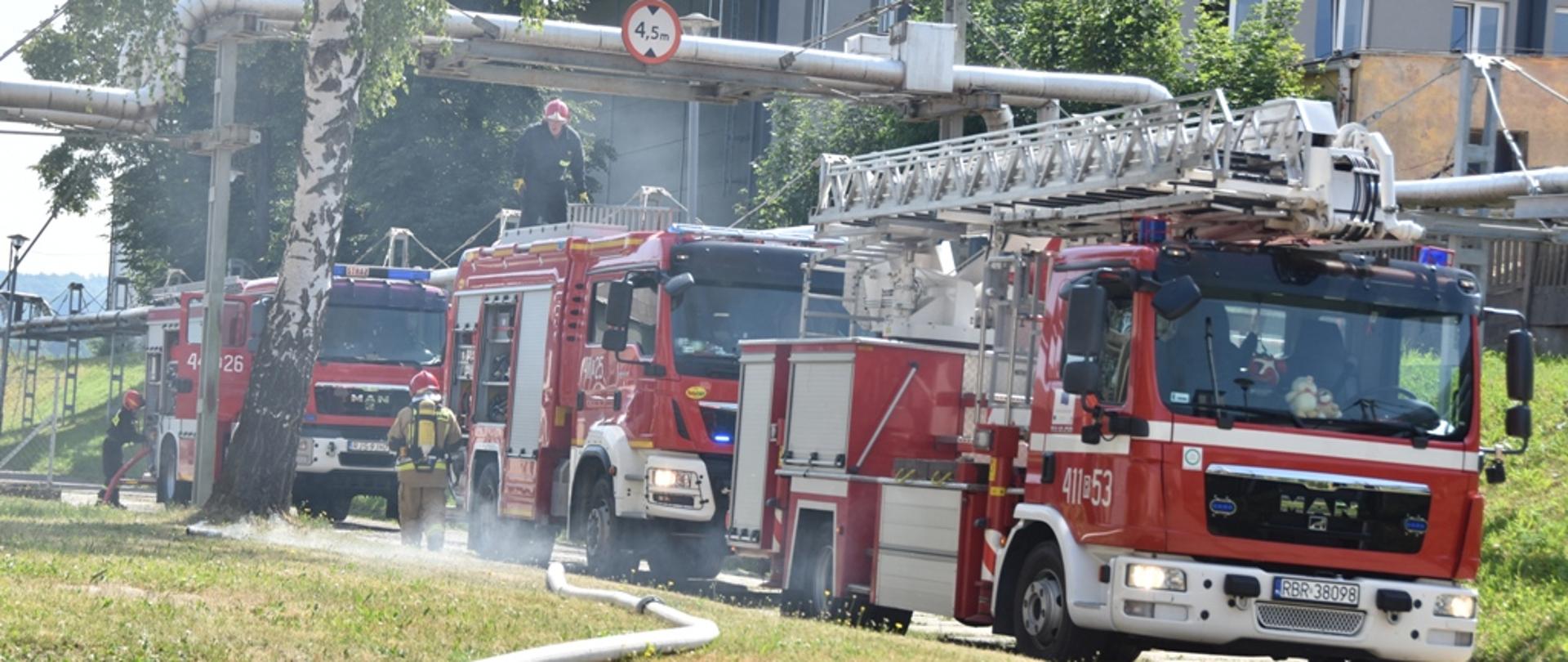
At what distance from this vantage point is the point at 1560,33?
44.5 metres

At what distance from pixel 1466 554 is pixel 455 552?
1213cm

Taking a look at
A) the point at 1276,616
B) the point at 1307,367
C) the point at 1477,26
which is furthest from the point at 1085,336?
the point at 1477,26

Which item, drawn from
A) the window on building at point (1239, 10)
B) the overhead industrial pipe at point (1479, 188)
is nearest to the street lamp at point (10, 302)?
the window on building at point (1239, 10)

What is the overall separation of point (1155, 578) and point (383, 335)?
16864mm

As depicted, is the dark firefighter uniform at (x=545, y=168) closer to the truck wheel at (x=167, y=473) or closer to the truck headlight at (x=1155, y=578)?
the truck wheel at (x=167, y=473)

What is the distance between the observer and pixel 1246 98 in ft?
99.7

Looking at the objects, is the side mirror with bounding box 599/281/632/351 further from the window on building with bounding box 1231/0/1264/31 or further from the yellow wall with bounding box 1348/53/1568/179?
the window on building with bounding box 1231/0/1264/31

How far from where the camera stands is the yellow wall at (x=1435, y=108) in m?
35.8

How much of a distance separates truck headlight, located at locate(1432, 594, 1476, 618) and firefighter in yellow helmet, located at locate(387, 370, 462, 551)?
1102 cm

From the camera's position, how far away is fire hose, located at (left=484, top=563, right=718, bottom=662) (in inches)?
369

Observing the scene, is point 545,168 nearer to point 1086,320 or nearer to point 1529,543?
point 1529,543

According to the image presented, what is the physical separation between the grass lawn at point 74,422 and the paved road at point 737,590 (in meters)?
12.8

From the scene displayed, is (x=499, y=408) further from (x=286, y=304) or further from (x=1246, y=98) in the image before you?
(x=1246, y=98)

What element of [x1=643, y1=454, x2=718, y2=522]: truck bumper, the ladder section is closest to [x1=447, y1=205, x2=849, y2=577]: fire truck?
[x1=643, y1=454, x2=718, y2=522]: truck bumper
